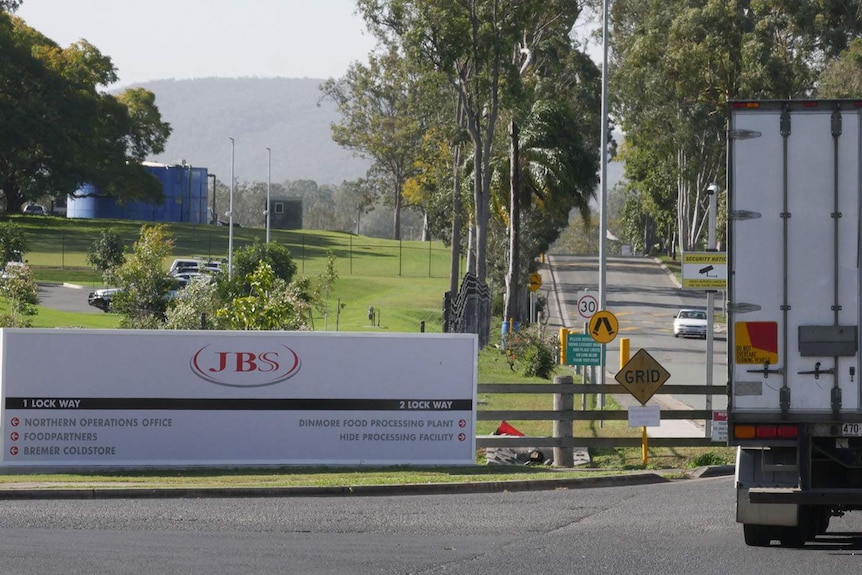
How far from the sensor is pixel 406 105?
104 m

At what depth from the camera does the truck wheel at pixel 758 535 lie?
1084cm

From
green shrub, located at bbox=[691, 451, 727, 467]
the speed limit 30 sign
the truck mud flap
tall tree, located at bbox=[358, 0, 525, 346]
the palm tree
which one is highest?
tall tree, located at bbox=[358, 0, 525, 346]

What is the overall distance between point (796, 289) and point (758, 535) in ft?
7.11

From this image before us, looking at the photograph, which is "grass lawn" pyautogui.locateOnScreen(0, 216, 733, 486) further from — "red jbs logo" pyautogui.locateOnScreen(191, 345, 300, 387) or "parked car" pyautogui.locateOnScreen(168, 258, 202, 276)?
"parked car" pyautogui.locateOnScreen(168, 258, 202, 276)

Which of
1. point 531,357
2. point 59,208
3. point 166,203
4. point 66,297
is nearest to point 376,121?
point 166,203

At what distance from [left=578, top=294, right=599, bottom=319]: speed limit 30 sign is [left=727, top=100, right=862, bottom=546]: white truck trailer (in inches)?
734

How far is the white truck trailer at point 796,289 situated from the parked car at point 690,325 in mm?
43898

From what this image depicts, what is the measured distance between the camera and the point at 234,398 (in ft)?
58.7

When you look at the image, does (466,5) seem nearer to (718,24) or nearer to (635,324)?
(635,324)

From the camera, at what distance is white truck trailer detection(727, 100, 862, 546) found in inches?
398

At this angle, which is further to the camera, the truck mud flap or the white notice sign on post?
the white notice sign on post

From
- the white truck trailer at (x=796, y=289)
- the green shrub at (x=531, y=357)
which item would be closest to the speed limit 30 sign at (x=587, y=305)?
the green shrub at (x=531, y=357)

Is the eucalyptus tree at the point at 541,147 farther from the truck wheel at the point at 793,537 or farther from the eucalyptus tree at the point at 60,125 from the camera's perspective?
the eucalyptus tree at the point at 60,125

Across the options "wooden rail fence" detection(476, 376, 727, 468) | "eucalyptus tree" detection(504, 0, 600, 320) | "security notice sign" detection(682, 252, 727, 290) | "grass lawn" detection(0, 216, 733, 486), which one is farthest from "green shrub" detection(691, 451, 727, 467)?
"eucalyptus tree" detection(504, 0, 600, 320)
